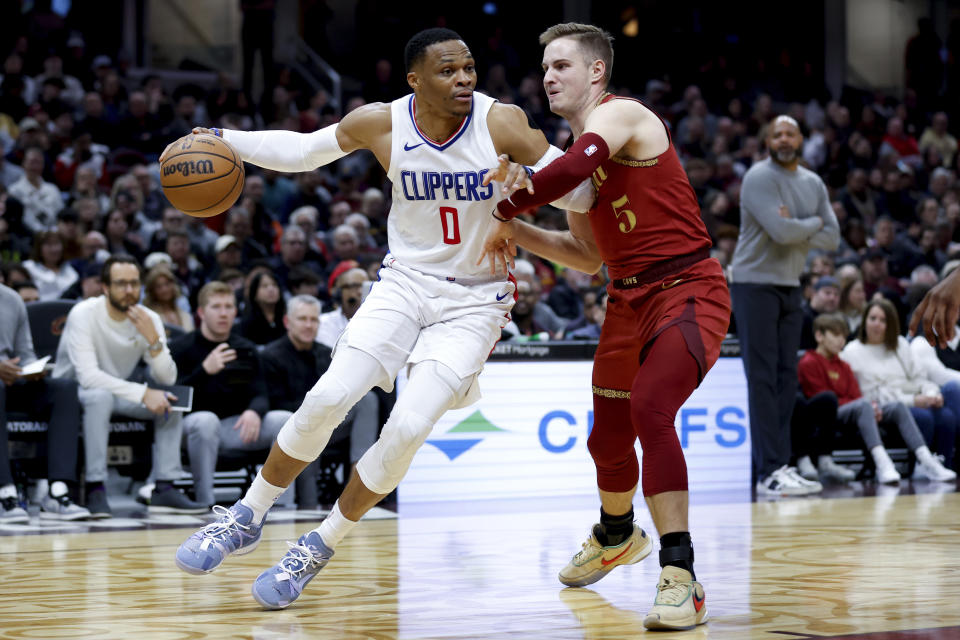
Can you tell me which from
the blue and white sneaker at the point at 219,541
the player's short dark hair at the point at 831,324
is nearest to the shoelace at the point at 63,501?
the blue and white sneaker at the point at 219,541

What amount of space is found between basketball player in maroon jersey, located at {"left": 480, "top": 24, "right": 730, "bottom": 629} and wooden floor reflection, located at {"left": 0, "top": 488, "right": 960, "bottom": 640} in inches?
9.7

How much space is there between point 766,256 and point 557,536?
9.24 ft

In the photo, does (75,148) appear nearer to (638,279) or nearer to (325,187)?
(325,187)

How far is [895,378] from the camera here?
952 centimetres

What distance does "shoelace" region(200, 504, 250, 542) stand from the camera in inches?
162

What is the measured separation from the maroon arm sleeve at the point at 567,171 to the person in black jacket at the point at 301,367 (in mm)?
4090

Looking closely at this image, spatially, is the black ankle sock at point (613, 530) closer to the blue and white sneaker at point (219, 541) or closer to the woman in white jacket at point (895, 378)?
the blue and white sneaker at point (219, 541)

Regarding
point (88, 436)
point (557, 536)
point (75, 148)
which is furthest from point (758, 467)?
point (75, 148)

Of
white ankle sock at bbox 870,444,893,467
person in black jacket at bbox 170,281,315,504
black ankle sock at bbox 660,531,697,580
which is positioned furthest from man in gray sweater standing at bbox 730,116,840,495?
black ankle sock at bbox 660,531,697,580

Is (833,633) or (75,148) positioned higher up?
(75,148)

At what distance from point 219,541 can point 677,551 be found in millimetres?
1552

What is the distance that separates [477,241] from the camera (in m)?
4.26

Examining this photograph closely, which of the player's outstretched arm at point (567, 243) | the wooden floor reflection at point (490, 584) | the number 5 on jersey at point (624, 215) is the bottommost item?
the wooden floor reflection at point (490, 584)

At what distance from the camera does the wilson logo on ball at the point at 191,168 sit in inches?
167
